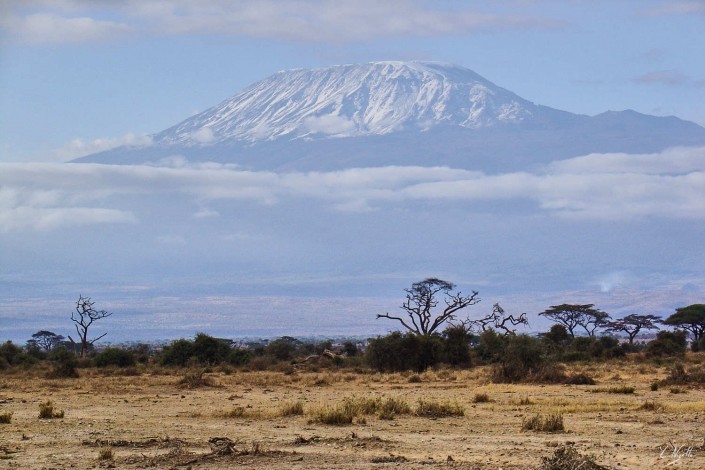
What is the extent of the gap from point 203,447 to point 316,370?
110 ft

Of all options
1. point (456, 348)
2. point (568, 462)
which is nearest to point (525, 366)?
point (456, 348)

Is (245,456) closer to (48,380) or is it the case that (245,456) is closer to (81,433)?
(81,433)

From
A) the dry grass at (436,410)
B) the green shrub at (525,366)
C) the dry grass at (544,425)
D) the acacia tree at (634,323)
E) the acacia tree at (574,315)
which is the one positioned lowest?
the dry grass at (544,425)

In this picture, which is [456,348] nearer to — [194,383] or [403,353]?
[403,353]

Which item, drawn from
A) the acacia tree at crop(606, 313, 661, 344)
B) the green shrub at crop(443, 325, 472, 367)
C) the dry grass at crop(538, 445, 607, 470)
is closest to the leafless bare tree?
the green shrub at crop(443, 325, 472, 367)

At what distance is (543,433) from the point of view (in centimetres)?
1977

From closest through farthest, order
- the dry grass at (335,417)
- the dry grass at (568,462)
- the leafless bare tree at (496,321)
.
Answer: the dry grass at (568,462) < the dry grass at (335,417) < the leafless bare tree at (496,321)

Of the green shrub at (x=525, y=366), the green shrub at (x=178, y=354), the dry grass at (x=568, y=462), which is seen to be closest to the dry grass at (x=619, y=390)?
the green shrub at (x=525, y=366)

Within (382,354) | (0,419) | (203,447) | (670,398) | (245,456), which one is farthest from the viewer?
(382,354)

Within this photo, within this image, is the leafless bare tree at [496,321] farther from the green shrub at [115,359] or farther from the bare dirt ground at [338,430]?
the bare dirt ground at [338,430]

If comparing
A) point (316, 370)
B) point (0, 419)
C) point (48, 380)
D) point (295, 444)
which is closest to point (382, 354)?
point (316, 370)

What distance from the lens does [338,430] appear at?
2069 cm

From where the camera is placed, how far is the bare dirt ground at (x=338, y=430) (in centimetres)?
1653

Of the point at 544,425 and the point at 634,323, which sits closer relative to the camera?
the point at 544,425
